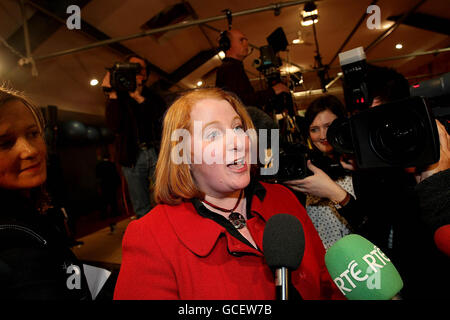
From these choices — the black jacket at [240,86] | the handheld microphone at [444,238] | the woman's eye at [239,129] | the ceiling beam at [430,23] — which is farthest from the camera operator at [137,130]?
the ceiling beam at [430,23]

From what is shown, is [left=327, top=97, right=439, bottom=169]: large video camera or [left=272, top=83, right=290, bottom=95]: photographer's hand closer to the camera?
[left=327, top=97, right=439, bottom=169]: large video camera

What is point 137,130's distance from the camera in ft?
6.91

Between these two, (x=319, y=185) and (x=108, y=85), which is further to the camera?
(x=108, y=85)

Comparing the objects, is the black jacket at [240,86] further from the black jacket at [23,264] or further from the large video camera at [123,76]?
the black jacket at [23,264]

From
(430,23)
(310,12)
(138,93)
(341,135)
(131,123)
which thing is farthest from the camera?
(430,23)

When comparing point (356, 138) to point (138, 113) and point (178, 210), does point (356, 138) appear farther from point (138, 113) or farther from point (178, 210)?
point (138, 113)

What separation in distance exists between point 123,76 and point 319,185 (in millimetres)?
1693

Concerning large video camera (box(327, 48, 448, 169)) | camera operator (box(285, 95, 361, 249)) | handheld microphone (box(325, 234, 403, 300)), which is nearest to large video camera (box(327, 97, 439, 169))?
large video camera (box(327, 48, 448, 169))

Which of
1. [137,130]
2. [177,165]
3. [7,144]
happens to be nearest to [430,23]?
[137,130]

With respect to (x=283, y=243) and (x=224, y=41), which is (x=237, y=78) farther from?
(x=283, y=243)

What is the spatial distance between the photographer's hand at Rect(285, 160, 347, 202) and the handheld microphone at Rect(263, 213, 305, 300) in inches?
18.7

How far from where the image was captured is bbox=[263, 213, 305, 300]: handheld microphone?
48 cm

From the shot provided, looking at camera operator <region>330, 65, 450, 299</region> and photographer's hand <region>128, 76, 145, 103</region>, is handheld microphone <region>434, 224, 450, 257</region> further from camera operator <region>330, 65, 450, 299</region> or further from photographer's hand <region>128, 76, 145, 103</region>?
photographer's hand <region>128, 76, 145, 103</region>

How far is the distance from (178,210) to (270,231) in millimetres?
432
